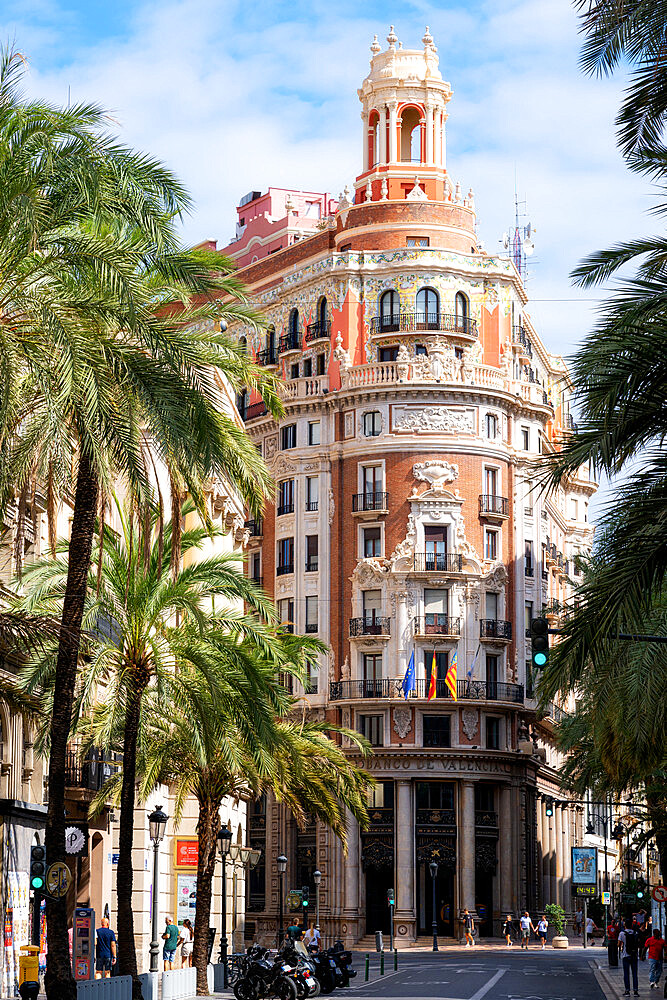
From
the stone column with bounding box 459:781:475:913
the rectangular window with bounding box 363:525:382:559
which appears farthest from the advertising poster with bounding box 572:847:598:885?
the rectangular window with bounding box 363:525:382:559

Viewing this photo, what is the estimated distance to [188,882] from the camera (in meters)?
47.4

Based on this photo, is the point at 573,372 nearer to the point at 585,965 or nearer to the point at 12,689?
the point at 12,689

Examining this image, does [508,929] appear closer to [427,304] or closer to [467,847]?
[467,847]

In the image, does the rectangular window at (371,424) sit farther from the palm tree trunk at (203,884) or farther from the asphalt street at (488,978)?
the palm tree trunk at (203,884)

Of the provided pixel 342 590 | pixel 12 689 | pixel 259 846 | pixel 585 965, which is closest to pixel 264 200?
pixel 342 590

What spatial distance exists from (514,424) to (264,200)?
28063 millimetres

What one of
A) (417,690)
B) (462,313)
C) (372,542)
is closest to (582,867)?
(417,690)

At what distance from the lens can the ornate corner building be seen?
246ft

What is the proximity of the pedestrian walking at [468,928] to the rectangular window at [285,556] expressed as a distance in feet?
64.9

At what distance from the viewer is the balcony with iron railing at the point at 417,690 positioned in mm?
75375

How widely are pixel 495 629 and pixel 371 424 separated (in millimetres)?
12408

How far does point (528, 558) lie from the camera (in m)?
82.8

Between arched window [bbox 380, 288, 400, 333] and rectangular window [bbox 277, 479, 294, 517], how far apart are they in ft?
32.0

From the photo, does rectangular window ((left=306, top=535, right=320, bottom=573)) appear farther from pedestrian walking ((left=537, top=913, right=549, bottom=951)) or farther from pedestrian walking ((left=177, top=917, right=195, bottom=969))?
pedestrian walking ((left=177, top=917, right=195, bottom=969))
